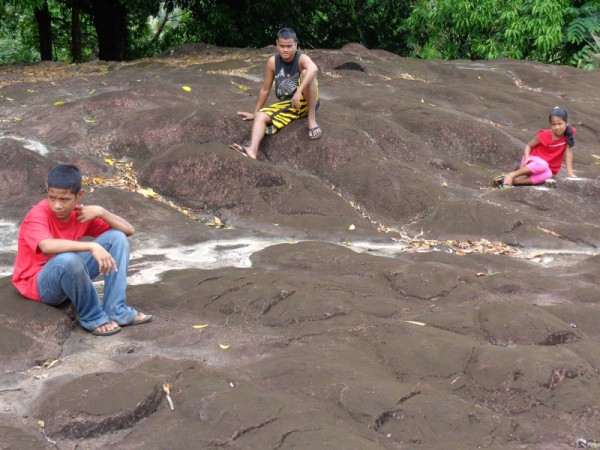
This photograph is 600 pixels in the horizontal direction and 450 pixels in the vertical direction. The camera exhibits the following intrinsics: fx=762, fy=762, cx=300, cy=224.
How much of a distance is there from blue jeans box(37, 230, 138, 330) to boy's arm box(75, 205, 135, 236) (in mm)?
70

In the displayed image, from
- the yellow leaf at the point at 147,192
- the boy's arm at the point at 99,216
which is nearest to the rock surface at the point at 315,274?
the yellow leaf at the point at 147,192

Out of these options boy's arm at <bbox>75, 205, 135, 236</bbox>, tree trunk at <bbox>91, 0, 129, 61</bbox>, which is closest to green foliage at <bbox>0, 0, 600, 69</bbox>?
tree trunk at <bbox>91, 0, 129, 61</bbox>

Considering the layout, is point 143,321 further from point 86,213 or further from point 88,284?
point 86,213

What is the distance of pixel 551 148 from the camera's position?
323 inches

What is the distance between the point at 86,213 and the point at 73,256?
1.10 feet

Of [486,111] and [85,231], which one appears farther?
[486,111]

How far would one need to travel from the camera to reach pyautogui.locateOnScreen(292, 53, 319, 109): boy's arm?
7648mm

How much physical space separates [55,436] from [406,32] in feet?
60.4

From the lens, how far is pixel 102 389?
338 centimetres

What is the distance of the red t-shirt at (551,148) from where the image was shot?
26.8 ft

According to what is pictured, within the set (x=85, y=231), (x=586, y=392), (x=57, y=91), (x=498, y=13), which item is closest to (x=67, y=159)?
(x=57, y=91)

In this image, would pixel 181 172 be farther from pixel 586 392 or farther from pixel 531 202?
pixel 586 392

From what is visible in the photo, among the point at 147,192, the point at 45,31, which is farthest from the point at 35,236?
the point at 45,31

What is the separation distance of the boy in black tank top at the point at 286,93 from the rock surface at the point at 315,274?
18 cm
